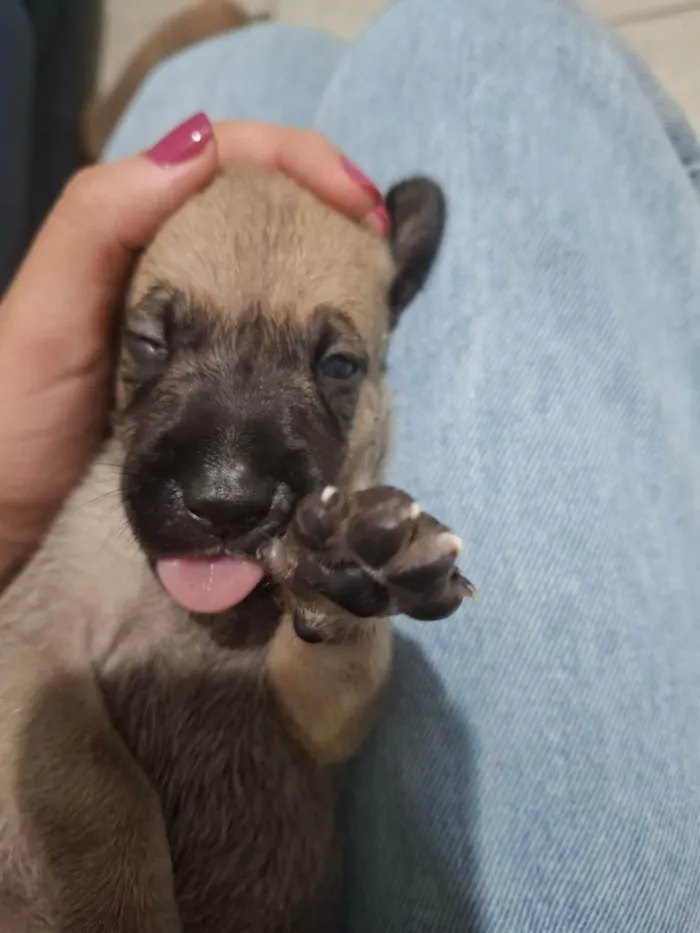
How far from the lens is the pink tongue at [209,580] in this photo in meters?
1.40

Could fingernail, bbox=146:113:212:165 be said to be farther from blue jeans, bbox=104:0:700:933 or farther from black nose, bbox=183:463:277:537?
black nose, bbox=183:463:277:537

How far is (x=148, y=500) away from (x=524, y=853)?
0.84m

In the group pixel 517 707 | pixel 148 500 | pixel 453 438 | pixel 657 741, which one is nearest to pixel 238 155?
pixel 453 438

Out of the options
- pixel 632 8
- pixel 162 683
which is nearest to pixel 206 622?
pixel 162 683

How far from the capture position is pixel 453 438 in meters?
1.75

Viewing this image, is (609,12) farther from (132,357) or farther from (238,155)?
(132,357)

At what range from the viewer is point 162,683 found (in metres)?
1.60

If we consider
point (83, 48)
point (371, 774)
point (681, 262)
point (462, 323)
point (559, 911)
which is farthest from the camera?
point (83, 48)

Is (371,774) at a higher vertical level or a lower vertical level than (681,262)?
lower

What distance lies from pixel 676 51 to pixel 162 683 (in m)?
2.74

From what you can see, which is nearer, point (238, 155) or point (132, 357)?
point (132, 357)

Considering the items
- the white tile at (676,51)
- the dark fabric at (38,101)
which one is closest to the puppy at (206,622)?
the dark fabric at (38,101)

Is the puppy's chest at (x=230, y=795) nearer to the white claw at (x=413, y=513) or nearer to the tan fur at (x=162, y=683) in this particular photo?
the tan fur at (x=162, y=683)

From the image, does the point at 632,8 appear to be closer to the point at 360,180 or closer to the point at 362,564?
the point at 360,180
